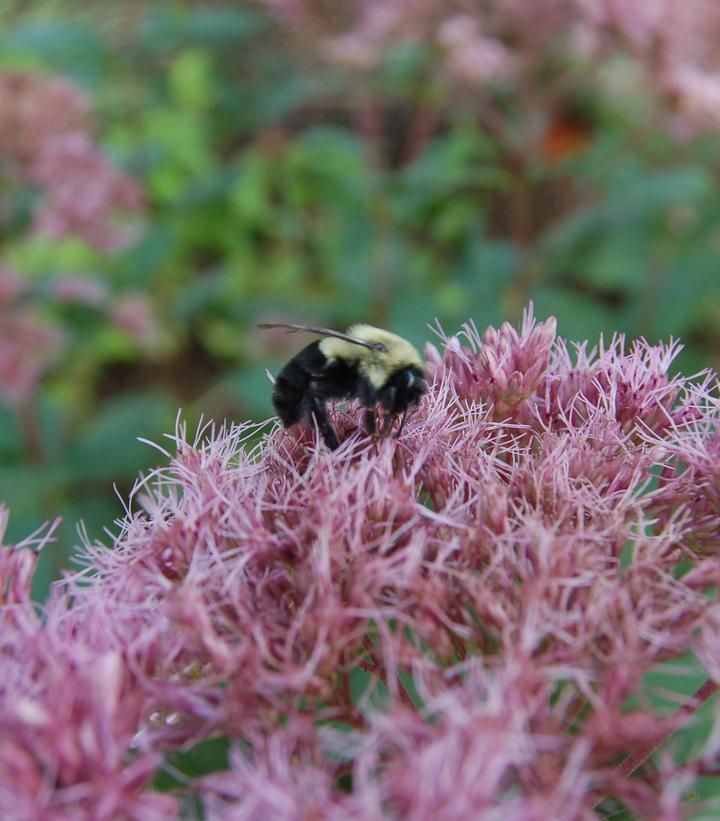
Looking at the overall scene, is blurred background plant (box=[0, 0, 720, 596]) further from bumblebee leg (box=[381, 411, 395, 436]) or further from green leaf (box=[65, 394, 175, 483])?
bumblebee leg (box=[381, 411, 395, 436])

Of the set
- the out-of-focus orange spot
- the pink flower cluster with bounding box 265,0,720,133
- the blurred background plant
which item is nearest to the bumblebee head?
the blurred background plant

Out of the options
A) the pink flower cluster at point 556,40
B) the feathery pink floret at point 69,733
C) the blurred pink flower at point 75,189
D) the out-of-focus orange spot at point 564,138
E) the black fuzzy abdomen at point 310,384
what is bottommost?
the feathery pink floret at point 69,733

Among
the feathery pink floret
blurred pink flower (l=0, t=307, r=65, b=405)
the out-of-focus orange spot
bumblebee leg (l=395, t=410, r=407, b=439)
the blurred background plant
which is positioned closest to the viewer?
the feathery pink floret

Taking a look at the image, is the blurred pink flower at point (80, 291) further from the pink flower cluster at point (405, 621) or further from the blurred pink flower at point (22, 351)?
the pink flower cluster at point (405, 621)

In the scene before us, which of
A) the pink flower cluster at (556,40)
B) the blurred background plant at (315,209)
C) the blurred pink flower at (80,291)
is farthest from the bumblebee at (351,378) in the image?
the pink flower cluster at (556,40)

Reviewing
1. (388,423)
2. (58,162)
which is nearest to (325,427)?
(388,423)

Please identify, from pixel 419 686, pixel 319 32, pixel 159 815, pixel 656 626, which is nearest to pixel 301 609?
pixel 419 686

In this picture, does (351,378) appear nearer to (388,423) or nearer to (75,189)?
(388,423)
